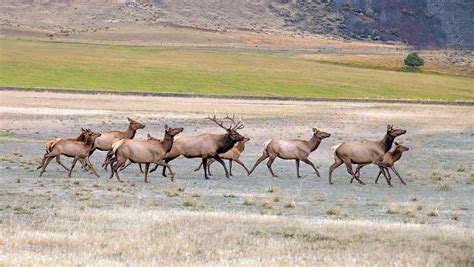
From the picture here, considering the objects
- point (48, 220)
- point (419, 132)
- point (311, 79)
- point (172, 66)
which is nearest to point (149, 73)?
point (172, 66)

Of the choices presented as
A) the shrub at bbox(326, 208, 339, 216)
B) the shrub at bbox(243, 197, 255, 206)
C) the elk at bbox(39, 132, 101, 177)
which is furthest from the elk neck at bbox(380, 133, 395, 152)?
the elk at bbox(39, 132, 101, 177)

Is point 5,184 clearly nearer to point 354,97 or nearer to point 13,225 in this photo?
point 13,225

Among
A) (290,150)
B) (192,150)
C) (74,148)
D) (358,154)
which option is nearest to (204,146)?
(192,150)

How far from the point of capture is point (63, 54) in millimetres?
115375

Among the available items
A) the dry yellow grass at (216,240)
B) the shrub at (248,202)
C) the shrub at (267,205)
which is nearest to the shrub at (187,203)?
the shrub at (248,202)

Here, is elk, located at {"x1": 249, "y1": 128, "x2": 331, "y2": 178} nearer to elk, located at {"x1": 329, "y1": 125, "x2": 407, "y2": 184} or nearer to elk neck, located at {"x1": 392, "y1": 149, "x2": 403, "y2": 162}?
elk, located at {"x1": 329, "y1": 125, "x2": 407, "y2": 184}

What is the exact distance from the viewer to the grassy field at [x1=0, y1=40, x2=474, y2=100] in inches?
3479

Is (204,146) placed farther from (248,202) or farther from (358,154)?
(248,202)

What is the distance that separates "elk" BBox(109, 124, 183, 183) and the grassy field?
5503cm

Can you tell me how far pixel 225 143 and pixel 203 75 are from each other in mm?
70848

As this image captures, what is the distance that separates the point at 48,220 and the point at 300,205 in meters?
6.15

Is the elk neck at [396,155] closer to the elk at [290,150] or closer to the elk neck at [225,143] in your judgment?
the elk at [290,150]

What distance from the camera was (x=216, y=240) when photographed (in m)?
16.2

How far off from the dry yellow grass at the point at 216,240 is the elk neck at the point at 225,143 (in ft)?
28.8
